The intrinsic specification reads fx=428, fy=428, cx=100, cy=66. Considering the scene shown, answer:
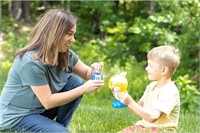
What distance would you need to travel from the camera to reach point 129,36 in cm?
1316

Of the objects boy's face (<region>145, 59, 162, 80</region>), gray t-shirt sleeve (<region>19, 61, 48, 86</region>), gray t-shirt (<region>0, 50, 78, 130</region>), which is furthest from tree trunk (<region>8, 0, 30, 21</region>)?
boy's face (<region>145, 59, 162, 80</region>)

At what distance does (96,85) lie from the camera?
3.40 meters

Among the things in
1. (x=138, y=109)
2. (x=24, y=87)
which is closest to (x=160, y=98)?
(x=138, y=109)

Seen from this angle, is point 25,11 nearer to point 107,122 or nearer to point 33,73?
point 107,122

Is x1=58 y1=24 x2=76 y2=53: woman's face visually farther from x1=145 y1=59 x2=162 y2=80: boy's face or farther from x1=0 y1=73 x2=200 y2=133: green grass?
x1=0 y1=73 x2=200 y2=133: green grass

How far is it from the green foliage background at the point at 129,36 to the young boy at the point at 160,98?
2557mm

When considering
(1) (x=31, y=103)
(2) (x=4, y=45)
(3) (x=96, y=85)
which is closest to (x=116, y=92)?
(3) (x=96, y=85)

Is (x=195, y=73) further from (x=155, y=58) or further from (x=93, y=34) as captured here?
(x=155, y=58)

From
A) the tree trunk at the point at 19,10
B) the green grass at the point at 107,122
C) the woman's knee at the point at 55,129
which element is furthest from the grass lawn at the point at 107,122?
the tree trunk at the point at 19,10

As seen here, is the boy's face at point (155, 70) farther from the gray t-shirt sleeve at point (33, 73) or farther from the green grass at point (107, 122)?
the gray t-shirt sleeve at point (33, 73)

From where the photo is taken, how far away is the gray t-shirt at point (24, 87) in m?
3.45

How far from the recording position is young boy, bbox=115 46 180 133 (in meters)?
3.40

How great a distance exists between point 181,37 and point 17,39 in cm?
553

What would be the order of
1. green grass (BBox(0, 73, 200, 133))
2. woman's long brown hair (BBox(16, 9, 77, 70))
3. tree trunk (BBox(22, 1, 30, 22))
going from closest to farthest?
woman's long brown hair (BBox(16, 9, 77, 70)) < green grass (BBox(0, 73, 200, 133)) < tree trunk (BBox(22, 1, 30, 22))
